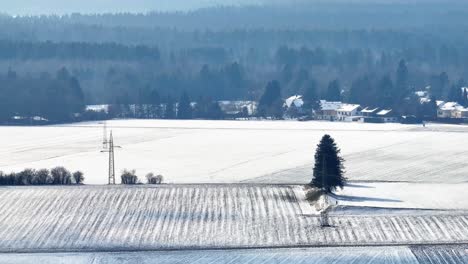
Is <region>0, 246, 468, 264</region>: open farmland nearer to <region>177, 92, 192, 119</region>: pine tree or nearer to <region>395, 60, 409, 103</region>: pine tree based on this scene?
<region>177, 92, 192, 119</region>: pine tree

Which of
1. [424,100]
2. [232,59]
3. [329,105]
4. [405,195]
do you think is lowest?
[405,195]

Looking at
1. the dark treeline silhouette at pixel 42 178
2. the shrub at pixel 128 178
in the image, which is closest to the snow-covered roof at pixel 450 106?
the shrub at pixel 128 178

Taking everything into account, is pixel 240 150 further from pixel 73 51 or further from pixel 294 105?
pixel 73 51

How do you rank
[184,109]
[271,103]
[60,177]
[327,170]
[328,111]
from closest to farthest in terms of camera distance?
1. [327,170]
2. [60,177]
3. [184,109]
4. [328,111]
5. [271,103]

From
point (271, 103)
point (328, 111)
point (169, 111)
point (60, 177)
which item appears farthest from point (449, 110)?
point (60, 177)

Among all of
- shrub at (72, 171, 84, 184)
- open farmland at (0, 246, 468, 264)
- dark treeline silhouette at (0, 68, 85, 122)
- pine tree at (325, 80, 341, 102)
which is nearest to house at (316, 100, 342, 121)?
pine tree at (325, 80, 341, 102)

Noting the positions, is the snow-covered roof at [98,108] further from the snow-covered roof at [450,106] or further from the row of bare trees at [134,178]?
the row of bare trees at [134,178]

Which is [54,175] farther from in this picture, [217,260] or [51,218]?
[217,260]

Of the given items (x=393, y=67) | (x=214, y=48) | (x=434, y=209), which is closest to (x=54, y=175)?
(x=434, y=209)
